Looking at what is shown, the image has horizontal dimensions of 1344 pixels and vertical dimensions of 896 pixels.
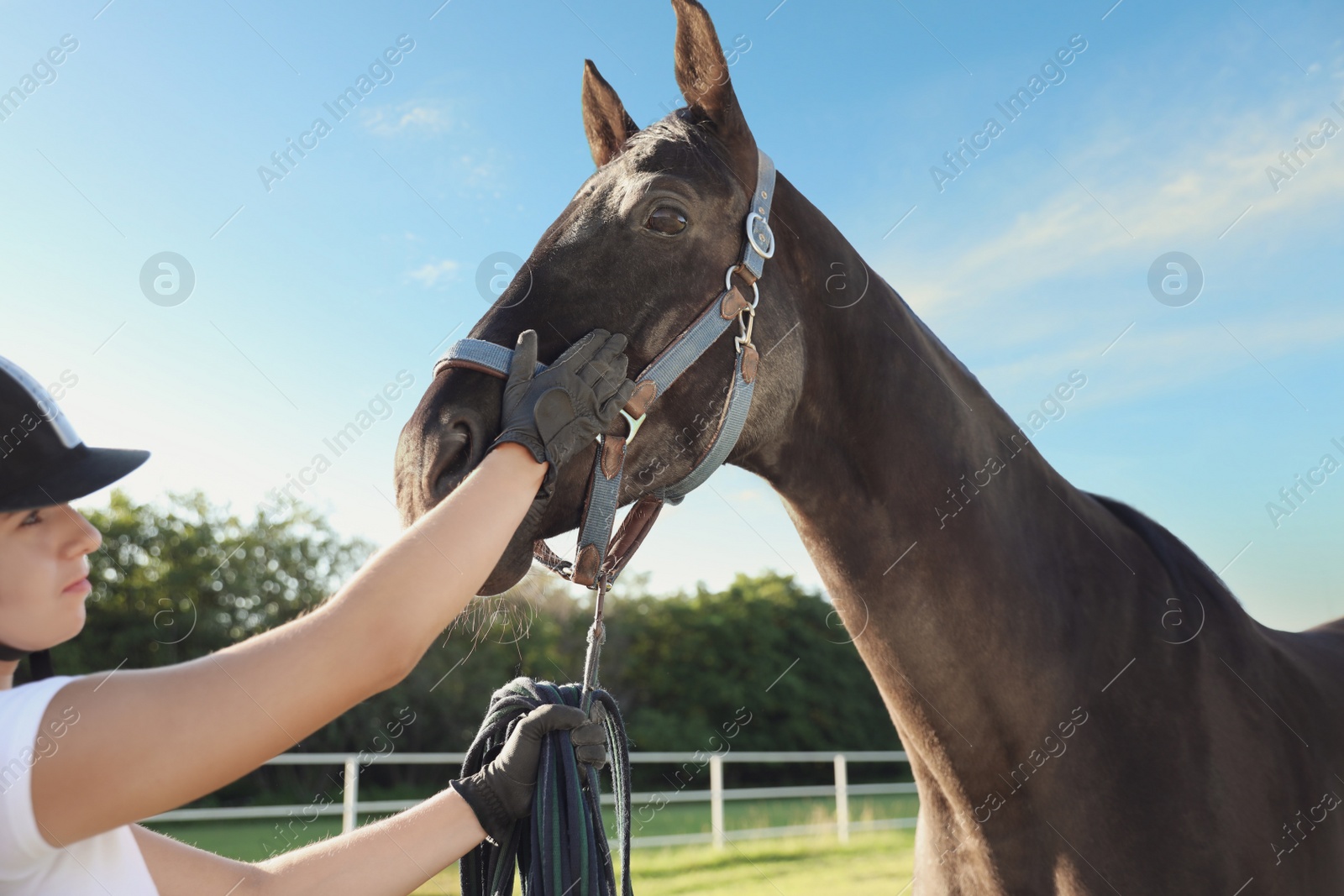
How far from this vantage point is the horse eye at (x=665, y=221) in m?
1.97

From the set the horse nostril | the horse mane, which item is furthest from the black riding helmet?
the horse mane

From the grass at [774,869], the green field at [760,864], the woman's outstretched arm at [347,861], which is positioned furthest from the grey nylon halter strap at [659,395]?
the grass at [774,869]

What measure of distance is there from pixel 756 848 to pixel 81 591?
10726 mm

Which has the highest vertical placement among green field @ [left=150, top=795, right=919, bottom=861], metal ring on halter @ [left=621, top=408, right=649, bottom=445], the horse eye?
the horse eye

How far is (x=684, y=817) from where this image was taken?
19922mm

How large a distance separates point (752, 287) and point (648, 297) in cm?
29

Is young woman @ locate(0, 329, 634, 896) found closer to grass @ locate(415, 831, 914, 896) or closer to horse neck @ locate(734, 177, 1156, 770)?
horse neck @ locate(734, 177, 1156, 770)

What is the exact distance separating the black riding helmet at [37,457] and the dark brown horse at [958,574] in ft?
1.91

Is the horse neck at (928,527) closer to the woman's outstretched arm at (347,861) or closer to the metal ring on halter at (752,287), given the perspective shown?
the metal ring on halter at (752,287)

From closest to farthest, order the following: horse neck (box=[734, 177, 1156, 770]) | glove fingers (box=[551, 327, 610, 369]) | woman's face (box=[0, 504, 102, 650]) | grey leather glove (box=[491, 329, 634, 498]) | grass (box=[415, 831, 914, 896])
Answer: woman's face (box=[0, 504, 102, 650])
grey leather glove (box=[491, 329, 634, 498])
glove fingers (box=[551, 327, 610, 369])
horse neck (box=[734, 177, 1156, 770])
grass (box=[415, 831, 914, 896])

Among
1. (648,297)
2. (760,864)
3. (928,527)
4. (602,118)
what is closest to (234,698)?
(648,297)

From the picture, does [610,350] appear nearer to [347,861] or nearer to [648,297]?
[648,297]

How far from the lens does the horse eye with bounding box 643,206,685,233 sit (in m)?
1.97

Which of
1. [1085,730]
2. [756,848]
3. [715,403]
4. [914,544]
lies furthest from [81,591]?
[756,848]
